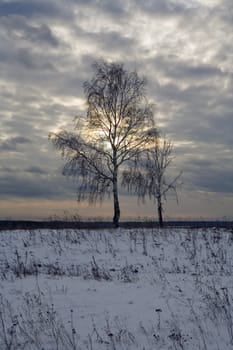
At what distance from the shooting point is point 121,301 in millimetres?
8055

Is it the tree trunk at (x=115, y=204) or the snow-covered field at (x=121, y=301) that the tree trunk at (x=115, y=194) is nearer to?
the tree trunk at (x=115, y=204)

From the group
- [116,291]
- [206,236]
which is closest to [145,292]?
[116,291]

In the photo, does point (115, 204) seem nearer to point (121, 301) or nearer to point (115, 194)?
point (115, 194)

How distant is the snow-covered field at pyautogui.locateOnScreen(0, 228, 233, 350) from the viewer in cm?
612

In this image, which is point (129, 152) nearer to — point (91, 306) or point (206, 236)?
point (206, 236)

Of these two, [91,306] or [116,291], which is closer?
[91,306]

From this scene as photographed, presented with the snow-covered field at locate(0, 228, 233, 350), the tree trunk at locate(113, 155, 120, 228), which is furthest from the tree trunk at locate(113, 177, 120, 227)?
the snow-covered field at locate(0, 228, 233, 350)

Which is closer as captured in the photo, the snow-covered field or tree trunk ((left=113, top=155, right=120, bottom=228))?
the snow-covered field

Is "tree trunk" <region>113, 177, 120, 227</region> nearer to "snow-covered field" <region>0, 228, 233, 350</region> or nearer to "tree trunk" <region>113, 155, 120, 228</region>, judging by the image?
"tree trunk" <region>113, 155, 120, 228</region>

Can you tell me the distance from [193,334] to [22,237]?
13343 millimetres

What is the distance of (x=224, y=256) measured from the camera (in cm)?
1422

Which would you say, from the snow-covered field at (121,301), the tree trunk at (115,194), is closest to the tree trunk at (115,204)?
the tree trunk at (115,194)

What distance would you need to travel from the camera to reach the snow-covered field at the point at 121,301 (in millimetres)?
6121

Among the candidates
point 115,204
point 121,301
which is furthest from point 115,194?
point 121,301
